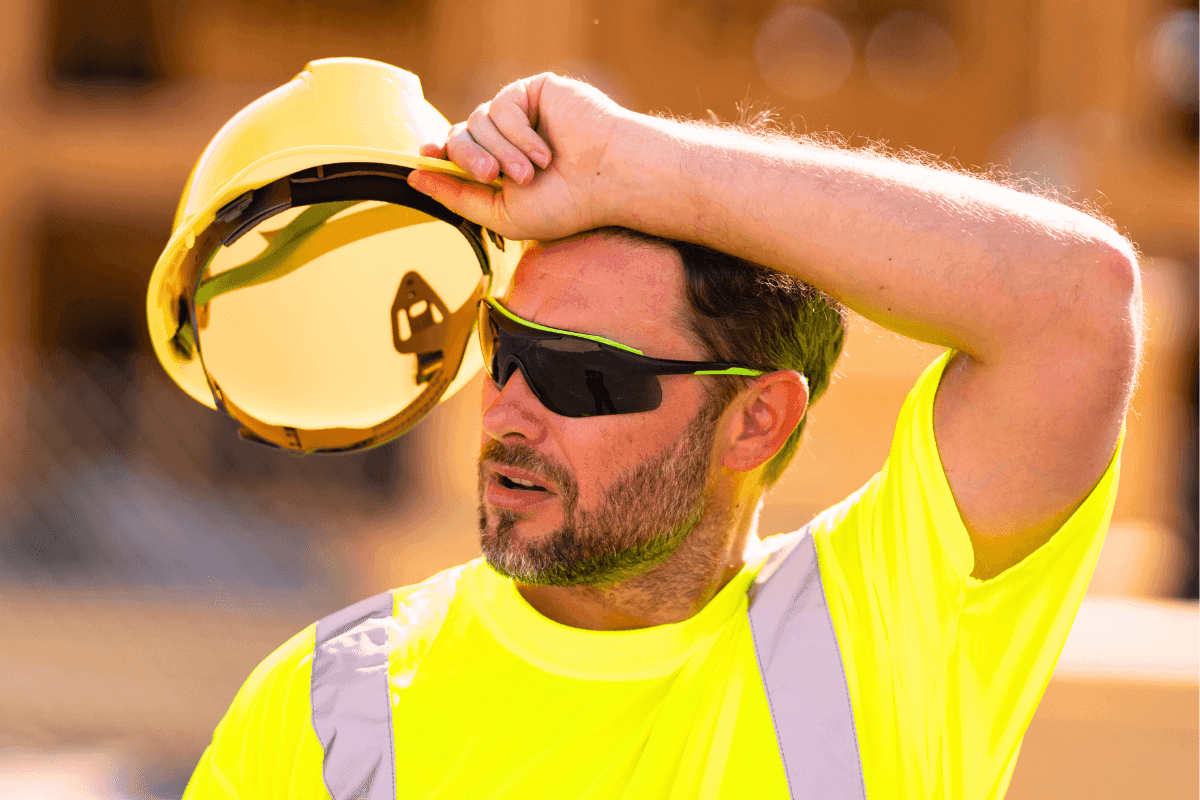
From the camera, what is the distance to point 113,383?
11.1 meters

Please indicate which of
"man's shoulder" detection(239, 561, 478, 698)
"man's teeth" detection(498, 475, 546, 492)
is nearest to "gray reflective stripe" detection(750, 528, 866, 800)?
"man's teeth" detection(498, 475, 546, 492)

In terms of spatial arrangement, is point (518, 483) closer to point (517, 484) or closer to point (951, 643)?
point (517, 484)

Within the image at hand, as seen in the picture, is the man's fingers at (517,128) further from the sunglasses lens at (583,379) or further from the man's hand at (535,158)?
the sunglasses lens at (583,379)

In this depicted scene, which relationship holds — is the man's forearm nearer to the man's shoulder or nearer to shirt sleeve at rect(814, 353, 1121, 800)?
shirt sleeve at rect(814, 353, 1121, 800)

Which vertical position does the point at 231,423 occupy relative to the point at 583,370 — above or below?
below

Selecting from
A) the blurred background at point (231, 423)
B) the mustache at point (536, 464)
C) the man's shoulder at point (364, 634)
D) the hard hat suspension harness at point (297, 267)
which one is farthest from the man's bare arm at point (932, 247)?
the blurred background at point (231, 423)

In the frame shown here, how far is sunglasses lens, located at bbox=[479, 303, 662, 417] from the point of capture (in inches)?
76.9

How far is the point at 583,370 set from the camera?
196cm

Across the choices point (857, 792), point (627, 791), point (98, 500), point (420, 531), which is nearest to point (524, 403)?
point (627, 791)

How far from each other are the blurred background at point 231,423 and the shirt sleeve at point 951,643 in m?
4.84

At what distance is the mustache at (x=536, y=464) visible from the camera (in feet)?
6.51

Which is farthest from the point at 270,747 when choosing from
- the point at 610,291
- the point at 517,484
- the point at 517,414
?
the point at 610,291

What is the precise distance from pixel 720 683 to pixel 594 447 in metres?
0.49

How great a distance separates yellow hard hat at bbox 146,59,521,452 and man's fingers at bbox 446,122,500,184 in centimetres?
3
